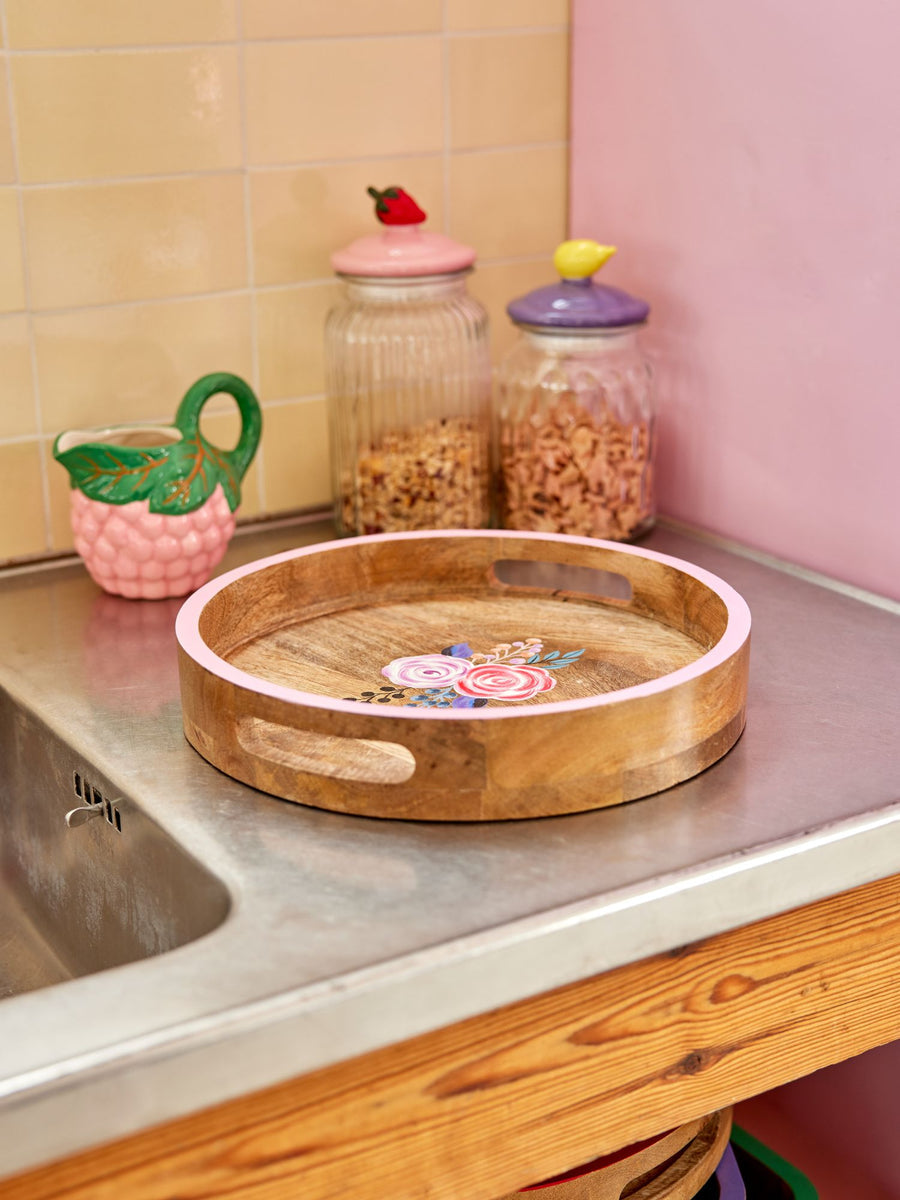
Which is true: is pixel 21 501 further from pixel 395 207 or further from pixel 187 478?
pixel 395 207

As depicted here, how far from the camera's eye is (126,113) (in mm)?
1189

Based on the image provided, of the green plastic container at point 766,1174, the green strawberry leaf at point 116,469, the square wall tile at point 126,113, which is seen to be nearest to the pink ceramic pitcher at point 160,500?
the green strawberry leaf at point 116,469

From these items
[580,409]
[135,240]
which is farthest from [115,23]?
[580,409]

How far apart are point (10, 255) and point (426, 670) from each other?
0.52 meters

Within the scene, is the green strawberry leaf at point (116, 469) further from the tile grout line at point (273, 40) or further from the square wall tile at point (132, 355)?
the tile grout line at point (273, 40)

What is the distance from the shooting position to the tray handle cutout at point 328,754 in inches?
32.7

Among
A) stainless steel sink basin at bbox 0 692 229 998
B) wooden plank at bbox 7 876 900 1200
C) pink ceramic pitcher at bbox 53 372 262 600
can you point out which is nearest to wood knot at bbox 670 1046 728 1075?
wooden plank at bbox 7 876 900 1200

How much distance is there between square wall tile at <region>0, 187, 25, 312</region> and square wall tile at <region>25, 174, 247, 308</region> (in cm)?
1

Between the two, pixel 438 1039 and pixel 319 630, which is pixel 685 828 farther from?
pixel 319 630

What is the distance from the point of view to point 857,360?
45.1 inches

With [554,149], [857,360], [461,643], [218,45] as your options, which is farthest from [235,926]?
[554,149]

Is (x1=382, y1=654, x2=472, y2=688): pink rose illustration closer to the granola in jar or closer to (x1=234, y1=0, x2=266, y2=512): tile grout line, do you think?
the granola in jar

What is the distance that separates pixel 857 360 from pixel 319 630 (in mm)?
485

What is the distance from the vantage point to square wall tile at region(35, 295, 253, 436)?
121 cm
